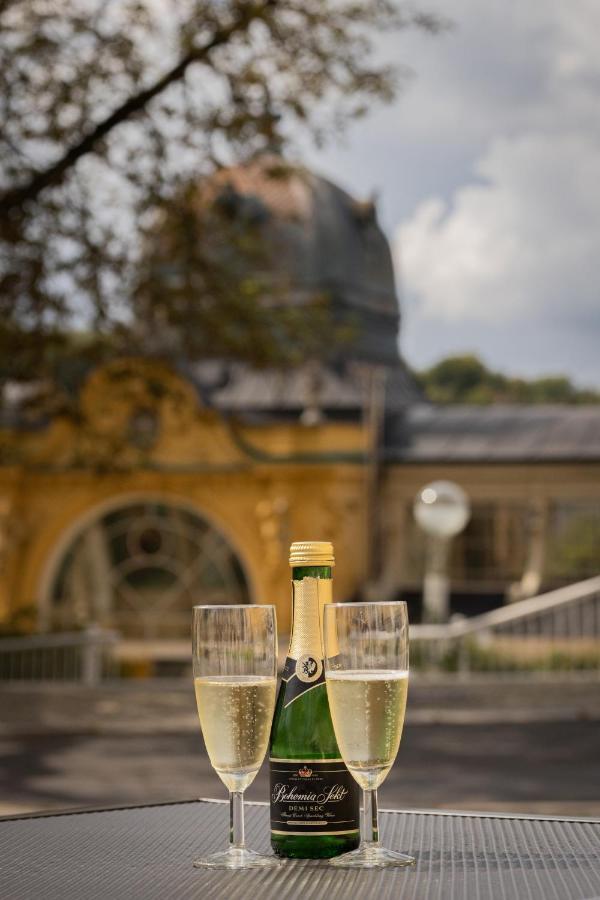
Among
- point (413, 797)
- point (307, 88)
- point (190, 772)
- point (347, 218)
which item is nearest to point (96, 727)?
point (190, 772)

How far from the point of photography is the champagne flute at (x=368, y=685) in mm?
2014

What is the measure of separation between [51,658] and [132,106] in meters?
8.99

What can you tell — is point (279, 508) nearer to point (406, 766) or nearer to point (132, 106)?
point (406, 766)

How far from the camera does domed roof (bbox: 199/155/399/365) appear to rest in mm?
28203

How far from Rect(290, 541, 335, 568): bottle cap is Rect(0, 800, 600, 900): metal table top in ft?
1.36

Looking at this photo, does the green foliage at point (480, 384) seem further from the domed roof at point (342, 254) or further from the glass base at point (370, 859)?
the glass base at point (370, 859)

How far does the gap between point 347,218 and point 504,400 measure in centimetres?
3020

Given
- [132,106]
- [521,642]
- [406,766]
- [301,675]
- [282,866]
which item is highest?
[132,106]

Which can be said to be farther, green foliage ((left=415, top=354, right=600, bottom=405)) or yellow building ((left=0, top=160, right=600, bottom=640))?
green foliage ((left=415, top=354, right=600, bottom=405))

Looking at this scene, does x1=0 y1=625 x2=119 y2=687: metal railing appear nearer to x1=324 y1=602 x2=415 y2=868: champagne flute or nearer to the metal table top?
the metal table top

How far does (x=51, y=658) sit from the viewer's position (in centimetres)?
1858

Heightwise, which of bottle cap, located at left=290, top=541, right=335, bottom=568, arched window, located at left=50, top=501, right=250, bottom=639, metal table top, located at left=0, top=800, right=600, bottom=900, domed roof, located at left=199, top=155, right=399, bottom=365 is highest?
domed roof, located at left=199, top=155, right=399, bottom=365

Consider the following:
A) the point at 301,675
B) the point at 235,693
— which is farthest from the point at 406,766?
the point at 235,693

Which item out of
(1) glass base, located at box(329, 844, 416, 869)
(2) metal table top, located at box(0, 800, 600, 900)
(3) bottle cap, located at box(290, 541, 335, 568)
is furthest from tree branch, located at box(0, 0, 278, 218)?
(1) glass base, located at box(329, 844, 416, 869)
